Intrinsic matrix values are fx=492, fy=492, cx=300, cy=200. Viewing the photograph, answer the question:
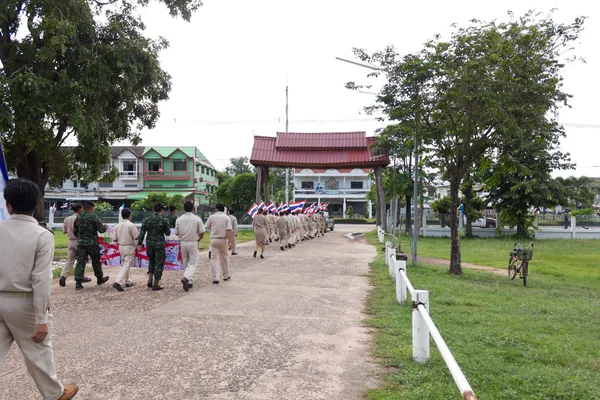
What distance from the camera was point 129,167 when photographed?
50.7 meters

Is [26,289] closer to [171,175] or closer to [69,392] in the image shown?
[69,392]

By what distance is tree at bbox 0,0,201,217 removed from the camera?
11797mm

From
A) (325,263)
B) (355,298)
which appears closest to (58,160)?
(325,263)

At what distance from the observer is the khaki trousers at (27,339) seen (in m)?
3.58

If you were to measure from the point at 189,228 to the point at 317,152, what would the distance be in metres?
17.5

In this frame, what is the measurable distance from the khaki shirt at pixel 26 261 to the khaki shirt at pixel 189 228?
5923 mm

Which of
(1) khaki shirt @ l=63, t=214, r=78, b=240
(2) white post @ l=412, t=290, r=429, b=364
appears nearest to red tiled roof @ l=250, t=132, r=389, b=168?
(1) khaki shirt @ l=63, t=214, r=78, b=240

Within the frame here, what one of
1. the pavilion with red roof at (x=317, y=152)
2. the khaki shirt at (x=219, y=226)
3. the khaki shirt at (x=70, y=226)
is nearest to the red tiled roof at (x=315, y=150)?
the pavilion with red roof at (x=317, y=152)

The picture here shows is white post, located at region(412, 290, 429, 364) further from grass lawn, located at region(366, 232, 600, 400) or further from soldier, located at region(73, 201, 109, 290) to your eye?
soldier, located at region(73, 201, 109, 290)

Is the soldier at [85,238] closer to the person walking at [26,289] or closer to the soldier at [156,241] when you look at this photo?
the soldier at [156,241]

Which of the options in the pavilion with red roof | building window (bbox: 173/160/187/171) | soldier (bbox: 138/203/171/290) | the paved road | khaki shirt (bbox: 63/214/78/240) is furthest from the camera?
building window (bbox: 173/160/187/171)

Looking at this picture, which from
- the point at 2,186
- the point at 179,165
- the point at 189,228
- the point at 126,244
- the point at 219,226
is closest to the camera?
the point at 2,186

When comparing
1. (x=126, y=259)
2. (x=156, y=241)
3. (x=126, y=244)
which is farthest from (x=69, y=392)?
(x=126, y=244)

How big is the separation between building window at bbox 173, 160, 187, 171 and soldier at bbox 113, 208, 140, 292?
41387mm
